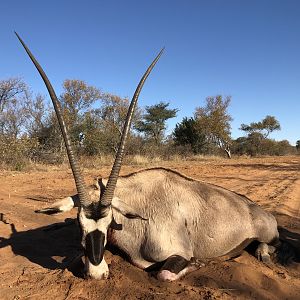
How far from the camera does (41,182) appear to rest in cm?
1298

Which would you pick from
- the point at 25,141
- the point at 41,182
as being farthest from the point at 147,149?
the point at 41,182

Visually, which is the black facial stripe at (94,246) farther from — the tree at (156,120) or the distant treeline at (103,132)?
the tree at (156,120)

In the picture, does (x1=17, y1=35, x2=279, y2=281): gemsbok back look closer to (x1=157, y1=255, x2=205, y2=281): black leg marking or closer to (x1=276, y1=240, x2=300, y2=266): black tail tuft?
(x1=157, y1=255, x2=205, y2=281): black leg marking

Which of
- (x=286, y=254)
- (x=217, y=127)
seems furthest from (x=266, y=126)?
(x=286, y=254)

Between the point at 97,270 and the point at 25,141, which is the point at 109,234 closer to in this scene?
the point at 97,270

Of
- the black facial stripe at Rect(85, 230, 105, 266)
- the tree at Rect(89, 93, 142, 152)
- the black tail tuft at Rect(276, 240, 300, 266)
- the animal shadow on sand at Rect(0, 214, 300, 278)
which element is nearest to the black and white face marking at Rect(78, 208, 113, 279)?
the black facial stripe at Rect(85, 230, 105, 266)

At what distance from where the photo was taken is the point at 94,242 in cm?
385

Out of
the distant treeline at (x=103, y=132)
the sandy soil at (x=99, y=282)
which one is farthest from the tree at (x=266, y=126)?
the sandy soil at (x=99, y=282)

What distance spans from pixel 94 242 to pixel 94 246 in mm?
37

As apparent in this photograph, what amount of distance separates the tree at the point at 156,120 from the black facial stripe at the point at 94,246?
4070cm

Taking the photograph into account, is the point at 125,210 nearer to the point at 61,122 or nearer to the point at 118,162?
the point at 118,162

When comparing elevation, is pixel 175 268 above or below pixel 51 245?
above

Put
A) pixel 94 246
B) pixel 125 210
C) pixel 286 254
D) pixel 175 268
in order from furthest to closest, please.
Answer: pixel 286 254, pixel 125 210, pixel 175 268, pixel 94 246

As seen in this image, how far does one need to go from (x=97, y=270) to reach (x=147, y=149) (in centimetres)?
2621
